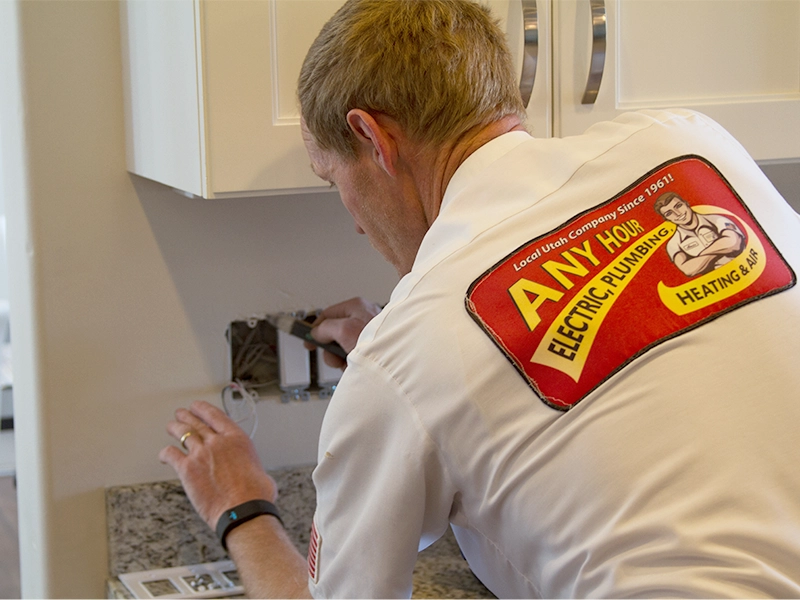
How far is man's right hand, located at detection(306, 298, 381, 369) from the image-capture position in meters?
1.36

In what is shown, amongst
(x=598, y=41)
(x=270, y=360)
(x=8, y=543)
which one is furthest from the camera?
(x=8, y=543)

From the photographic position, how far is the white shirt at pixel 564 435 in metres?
0.66

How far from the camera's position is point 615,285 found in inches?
27.5

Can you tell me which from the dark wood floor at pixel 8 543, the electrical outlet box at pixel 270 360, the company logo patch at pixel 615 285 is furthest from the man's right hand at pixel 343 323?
the dark wood floor at pixel 8 543

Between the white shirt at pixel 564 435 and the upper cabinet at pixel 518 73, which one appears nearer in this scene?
the white shirt at pixel 564 435

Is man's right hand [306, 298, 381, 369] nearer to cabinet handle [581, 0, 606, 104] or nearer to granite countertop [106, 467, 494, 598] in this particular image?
granite countertop [106, 467, 494, 598]

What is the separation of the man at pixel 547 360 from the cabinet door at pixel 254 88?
118 mm

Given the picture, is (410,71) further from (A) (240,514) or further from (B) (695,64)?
(A) (240,514)

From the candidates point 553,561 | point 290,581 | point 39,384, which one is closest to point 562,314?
point 553,561

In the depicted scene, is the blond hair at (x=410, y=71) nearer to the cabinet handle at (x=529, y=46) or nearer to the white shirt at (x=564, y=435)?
the white shirt at (x=564, y=435)

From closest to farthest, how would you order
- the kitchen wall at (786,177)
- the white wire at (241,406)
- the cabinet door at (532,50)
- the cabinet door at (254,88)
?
the cabinet door at (254,88), the cabinet door at (532,50), the white wire at (241,406), the kitchen wall at (786,177)

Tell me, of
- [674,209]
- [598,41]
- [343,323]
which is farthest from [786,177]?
[674,209]

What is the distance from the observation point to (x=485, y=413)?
70cm

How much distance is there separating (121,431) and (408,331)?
821 mm
